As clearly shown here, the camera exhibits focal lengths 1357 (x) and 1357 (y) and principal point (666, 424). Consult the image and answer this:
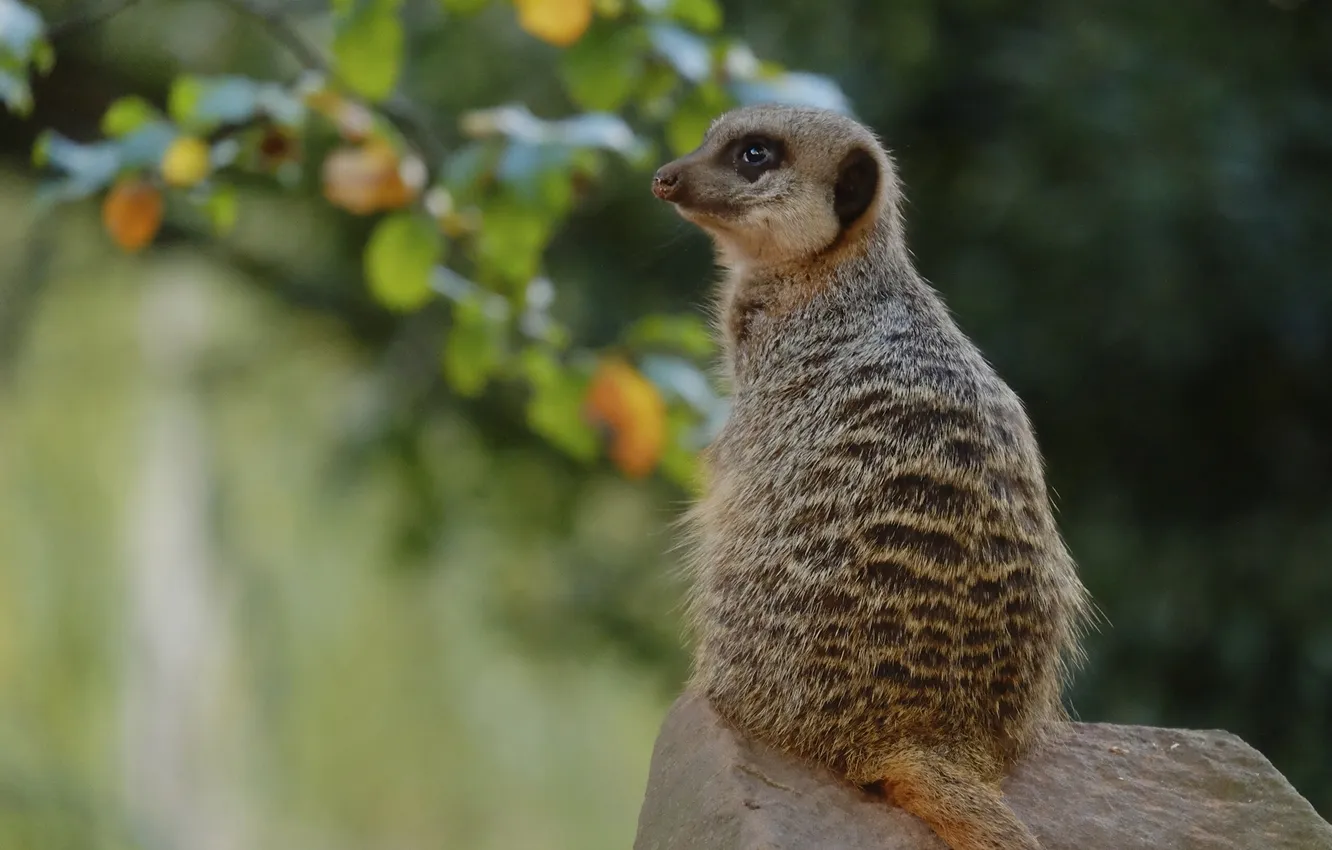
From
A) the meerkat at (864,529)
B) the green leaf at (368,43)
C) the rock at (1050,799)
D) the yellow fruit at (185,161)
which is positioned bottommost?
the rock at (1050,799)

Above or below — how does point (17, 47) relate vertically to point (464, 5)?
below

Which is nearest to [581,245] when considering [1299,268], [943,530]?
[1299,268]

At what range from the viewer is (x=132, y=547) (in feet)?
9.72

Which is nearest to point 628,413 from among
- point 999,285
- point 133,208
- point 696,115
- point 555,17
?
point 696,115

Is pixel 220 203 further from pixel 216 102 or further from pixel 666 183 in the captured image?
pixel 666 183

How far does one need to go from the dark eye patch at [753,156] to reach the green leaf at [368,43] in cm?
37

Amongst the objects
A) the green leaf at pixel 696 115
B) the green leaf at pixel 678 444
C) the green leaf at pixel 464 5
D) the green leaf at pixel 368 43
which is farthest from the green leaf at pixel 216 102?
the green leaf at pixel 678 444

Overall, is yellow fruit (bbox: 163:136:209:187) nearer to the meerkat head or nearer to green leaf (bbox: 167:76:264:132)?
green leaf (bbox: 167:76:264:132)

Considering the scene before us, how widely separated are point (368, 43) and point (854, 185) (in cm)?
50

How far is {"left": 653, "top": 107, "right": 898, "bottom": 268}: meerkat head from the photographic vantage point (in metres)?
1.23

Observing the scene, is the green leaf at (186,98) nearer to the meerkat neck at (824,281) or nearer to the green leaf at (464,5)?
the green leaf at (464,5)

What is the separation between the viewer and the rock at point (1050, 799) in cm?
100

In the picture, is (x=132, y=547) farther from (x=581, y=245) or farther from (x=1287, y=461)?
(x=1287, y=461)

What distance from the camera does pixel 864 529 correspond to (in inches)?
41.5
